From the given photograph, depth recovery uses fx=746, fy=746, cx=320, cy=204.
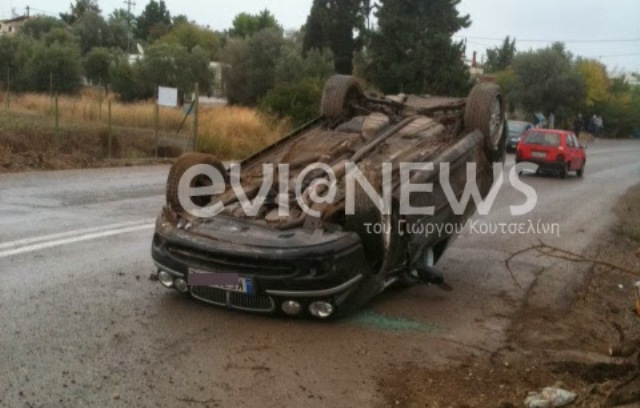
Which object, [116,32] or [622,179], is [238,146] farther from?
[116,32]

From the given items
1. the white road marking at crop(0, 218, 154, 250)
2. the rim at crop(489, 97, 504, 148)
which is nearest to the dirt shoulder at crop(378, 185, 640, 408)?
the rim at crop(489, 97, 504, 148)

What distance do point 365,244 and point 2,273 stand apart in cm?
342

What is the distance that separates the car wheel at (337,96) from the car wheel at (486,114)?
4.70 feet

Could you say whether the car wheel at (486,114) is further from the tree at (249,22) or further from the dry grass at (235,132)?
the tree at (249,22)

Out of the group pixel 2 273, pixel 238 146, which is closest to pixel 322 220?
pixel 2 273

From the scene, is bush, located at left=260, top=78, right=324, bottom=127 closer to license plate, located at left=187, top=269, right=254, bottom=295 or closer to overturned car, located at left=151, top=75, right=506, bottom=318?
overturned car, located at left=151, top=75, right=506, bottom=318

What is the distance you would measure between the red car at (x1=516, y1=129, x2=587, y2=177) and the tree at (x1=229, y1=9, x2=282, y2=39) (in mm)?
59733

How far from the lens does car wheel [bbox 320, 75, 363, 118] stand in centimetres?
850

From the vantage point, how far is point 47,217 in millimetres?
9812

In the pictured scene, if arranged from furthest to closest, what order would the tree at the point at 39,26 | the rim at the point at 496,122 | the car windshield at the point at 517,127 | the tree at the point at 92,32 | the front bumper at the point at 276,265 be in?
1. the tree at the point at 39,26
2. the tree at the point at 92,32
3. the car windshield at the point at 517,127
4. the rim at the point at 496,122
5. the front bumper at the point at 276,265

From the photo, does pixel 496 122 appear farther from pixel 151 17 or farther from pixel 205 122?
pixel 151 17

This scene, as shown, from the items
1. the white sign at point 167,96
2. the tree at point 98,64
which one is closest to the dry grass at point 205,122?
the white sign at point 167,96

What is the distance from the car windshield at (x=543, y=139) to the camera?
2211 centimetres

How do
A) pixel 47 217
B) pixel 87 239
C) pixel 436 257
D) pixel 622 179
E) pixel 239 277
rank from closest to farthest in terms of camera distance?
pixel 239 277 → pixel 436 257 → pixel 87 239 → pixel 47 217 → pixel 622 179
